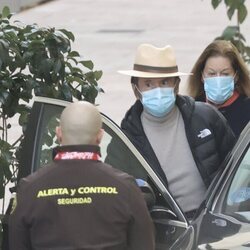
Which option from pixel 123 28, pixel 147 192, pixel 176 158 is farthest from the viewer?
pixel 123 28

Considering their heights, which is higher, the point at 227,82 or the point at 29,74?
the point at 29,74

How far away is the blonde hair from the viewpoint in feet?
17.5

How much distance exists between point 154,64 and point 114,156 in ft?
2.16

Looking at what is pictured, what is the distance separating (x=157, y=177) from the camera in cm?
423

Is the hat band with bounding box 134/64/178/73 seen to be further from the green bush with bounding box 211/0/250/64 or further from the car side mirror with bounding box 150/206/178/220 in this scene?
the green bush with bounding box 211/0/250/64

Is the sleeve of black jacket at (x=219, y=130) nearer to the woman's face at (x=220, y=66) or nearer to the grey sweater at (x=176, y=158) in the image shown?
the grey sweater at (x=176, y=158)

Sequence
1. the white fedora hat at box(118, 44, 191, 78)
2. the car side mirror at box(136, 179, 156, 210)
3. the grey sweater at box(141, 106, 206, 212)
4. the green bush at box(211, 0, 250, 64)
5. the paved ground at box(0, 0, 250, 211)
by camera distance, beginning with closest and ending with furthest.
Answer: the car side mirror at box(136, 179, 156, 210) → the grey sweater at box(141, 106, 206, 212) → the white fedora hat at box(118, 44, 191, 78) → the green bush at box(211, 0, 250, 64) → the paved ground at box(0, 0, 250, 211)

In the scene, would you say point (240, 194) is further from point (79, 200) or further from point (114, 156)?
point (79, 200)

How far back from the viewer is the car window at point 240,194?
13.0 feet

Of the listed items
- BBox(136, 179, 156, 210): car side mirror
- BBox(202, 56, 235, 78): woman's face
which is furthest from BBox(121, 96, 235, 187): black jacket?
BBox(202, 56, 235, 78): woman's face

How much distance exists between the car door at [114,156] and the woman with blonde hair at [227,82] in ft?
3.80

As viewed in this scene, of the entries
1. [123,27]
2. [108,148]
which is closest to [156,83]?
[108,148]

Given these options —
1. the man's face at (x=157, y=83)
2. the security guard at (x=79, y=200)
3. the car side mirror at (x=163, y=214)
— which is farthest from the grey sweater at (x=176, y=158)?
the security guard at (x=79, y=200)

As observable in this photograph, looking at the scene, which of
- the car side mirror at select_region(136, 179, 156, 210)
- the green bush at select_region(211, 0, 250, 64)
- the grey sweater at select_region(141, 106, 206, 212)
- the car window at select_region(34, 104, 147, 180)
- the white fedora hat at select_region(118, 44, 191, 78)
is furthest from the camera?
the green bush at select_region(211, 0, 250, 64)
